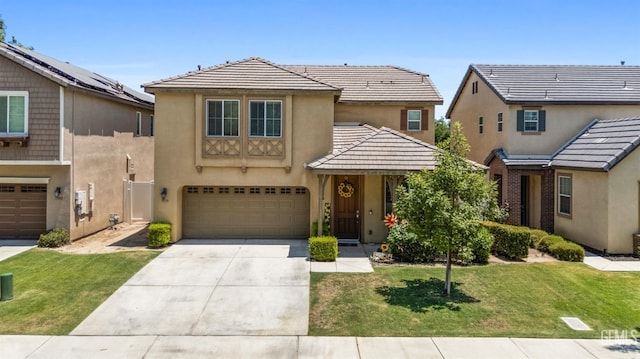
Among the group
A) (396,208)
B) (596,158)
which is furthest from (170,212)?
(596,158)

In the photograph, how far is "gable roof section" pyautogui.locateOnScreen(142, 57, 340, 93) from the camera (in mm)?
16375

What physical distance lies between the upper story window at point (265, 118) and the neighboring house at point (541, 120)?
9.99m

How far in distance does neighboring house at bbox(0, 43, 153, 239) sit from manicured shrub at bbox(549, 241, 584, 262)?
17006 millimetres

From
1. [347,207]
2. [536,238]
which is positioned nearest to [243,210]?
[347,207]

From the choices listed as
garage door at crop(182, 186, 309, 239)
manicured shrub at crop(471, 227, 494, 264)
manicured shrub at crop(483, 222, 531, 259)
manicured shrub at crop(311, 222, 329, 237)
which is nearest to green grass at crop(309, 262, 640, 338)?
manicured shrub at crop(471, 227, 494, 264)

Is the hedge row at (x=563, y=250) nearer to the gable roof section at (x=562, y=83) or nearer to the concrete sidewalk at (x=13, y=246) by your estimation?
the gable roof section at (x=562, y=83)

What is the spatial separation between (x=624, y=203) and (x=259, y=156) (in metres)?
12.7

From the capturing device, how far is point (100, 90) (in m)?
18.4

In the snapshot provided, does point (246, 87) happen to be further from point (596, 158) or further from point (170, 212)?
point (596, 158)

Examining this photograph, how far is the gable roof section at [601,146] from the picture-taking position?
49.8ft

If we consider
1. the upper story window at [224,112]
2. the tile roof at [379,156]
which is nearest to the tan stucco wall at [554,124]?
the tile roof at [379,156]

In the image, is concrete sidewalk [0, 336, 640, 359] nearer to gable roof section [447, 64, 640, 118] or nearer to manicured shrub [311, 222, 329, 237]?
manicured shrub [311, 222, 329, 237]

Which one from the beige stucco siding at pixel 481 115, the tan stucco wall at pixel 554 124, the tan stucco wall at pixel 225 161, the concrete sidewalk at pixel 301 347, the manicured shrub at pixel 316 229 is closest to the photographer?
the concrete sidewalk at pixel 301 347

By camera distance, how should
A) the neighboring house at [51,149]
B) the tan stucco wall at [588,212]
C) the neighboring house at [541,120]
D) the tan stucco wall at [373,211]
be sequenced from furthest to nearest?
1. the neighboring house at [541,120]
2. the tan stucco wall at [373,211]
3. the neighboring house at [51,149]
4. the tan stucco wall at [588,212]
